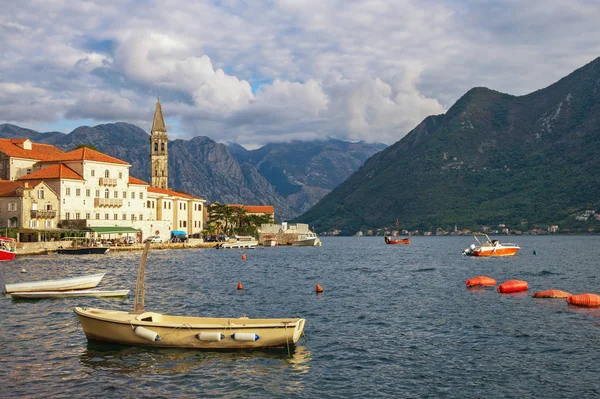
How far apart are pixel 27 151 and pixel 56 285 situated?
9282 cm

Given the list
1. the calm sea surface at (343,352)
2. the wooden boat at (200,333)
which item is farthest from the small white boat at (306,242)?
the wooden boat at (200,333)

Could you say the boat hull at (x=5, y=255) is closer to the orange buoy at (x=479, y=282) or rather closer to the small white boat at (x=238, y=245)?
the small white boat at (x=238, y=245)

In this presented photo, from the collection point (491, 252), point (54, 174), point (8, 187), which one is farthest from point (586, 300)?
point (8, 187)

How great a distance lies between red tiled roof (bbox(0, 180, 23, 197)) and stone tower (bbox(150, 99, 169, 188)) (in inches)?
3137

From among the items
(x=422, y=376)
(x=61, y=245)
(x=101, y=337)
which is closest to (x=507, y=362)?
(x=422, y=376)

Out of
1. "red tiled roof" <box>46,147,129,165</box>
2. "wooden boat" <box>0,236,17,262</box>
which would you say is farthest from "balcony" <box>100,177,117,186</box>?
"wooden boat" <box>0,236,17,262</box>

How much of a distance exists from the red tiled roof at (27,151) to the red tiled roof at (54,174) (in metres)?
10.4

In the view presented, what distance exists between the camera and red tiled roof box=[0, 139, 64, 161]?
126m

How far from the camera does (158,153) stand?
195625 millimetres

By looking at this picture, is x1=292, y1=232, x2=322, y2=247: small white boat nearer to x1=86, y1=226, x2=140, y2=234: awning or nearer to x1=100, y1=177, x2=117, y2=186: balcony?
x1=86, y1=226, x2=140, y2=234: awning

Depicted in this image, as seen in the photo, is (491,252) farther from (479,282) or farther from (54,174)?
(54,174)

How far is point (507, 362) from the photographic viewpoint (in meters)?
27.0

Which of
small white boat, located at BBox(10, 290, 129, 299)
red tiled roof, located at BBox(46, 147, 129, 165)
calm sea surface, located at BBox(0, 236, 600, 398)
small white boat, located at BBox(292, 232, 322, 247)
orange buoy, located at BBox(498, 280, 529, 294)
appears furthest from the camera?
small white boat, located at BBox(292, 232, 322, 247)

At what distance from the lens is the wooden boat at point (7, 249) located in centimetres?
8781
